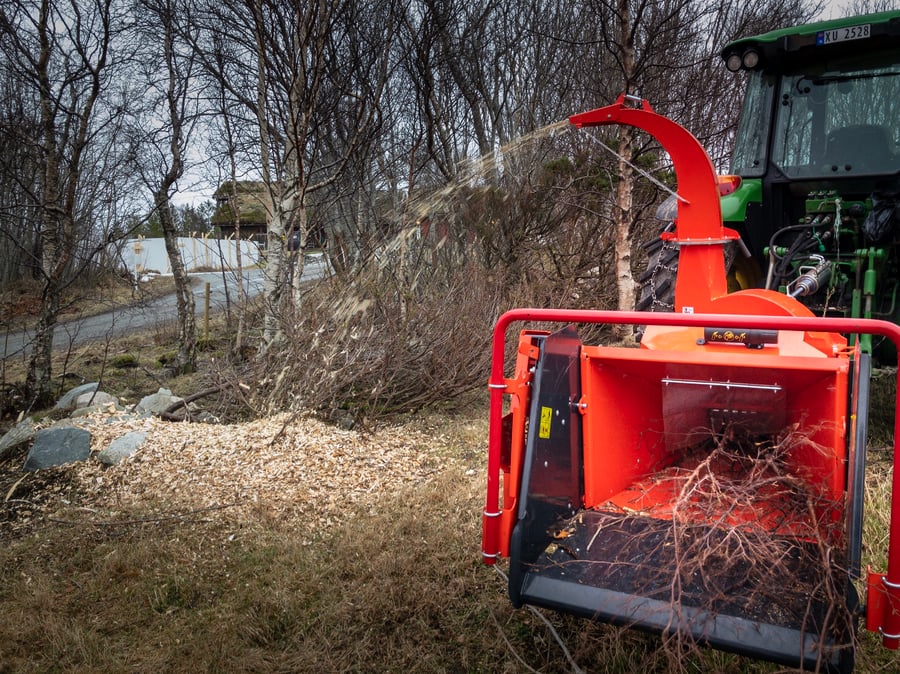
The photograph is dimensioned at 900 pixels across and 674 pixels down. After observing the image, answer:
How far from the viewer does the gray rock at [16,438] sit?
448 centimetres

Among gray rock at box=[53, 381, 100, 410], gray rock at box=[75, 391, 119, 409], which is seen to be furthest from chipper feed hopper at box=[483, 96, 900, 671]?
gray rock at box=[53, 381, 100, 410]

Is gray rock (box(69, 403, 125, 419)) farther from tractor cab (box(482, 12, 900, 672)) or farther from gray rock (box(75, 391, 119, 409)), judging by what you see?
tractor cab (box(482, 12, 900, 672))

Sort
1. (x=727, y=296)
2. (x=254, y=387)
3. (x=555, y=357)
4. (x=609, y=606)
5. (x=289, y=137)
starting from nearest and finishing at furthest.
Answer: (x=609, y=606) < (x=555, y=357) < (x=727, y=296) < (x=254, y=387) < (x=289, y=137)

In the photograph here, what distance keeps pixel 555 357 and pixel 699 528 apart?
0.76m

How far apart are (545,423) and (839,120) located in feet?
10.2

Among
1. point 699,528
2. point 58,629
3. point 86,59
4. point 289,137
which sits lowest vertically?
point 58,629

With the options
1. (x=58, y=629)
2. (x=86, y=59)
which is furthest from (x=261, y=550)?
(x=86, y=59)

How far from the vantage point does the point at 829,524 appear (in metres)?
2.13

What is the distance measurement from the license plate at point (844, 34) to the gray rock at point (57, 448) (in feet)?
16.9

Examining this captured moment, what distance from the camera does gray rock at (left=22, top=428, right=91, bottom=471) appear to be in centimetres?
421

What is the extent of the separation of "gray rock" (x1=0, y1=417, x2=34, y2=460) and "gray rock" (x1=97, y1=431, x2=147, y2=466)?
704mm

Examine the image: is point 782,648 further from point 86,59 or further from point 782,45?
point 86,59

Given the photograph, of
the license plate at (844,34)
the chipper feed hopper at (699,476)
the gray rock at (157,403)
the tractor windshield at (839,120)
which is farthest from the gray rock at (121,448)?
the license plate at (844,34)

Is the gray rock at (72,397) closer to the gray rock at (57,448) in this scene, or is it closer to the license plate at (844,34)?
the gray rock at (57,448)
